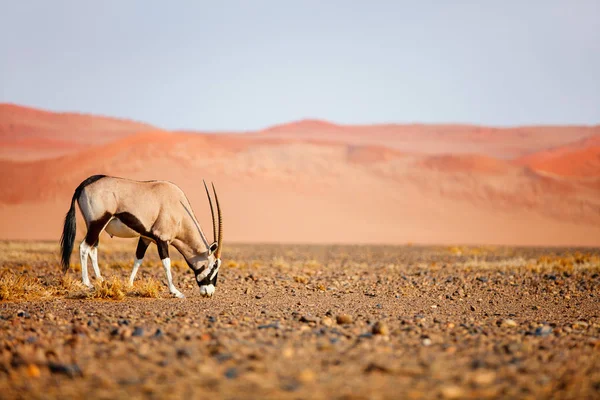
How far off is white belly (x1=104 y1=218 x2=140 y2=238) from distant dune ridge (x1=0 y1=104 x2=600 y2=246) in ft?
170

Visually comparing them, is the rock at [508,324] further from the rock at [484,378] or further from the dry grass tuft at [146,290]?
the dry grass tuft at [146,290]

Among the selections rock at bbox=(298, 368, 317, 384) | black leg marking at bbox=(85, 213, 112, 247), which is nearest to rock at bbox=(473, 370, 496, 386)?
rock at bbox=(298, 368, 317, 384)

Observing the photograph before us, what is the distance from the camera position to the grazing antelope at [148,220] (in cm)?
1101

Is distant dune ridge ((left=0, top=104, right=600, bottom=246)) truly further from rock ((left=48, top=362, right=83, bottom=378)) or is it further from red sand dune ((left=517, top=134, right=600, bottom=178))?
rock ((left=48, top=362, right=83, bottom=378))

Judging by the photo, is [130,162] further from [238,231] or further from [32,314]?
[32,314]

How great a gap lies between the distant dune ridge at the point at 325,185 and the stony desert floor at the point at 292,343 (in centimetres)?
5213

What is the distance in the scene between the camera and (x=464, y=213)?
233 ft

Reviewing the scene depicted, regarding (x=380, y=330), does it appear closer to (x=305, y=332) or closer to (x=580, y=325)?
(x=305, y=332)

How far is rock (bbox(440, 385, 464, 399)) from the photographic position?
189 inches

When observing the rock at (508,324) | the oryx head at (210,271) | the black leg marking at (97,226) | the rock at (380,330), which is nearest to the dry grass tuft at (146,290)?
the oryx head at (210,271)

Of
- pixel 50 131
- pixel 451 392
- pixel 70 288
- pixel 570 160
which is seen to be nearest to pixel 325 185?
Result: pixel 570 160

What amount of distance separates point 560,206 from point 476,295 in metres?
62.6

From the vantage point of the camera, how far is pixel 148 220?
435 inches

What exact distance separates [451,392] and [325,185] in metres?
72.7
